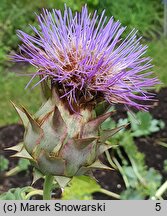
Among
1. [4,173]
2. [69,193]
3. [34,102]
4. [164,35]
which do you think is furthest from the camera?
[164,35]

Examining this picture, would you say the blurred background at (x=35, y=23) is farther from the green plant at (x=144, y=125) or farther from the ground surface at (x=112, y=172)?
the green plant at (x=144, y=125)

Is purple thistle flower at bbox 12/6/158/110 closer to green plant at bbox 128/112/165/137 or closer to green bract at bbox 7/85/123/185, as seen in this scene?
green bract at bbox 7/85/123/185

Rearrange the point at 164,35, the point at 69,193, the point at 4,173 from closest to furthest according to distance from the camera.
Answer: the point at 69,193, the point at 4,173, the point at 164,35

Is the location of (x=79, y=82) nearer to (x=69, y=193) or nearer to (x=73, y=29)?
(x=73, y=29)

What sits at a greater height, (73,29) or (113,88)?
(73,29)

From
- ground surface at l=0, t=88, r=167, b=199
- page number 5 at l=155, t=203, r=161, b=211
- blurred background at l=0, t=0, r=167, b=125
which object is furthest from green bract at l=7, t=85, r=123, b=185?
blurred background at l=0, t=0, r=167, b=125

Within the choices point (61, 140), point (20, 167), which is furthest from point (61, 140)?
point (20, 167)

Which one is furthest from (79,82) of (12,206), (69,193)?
(69,193)
